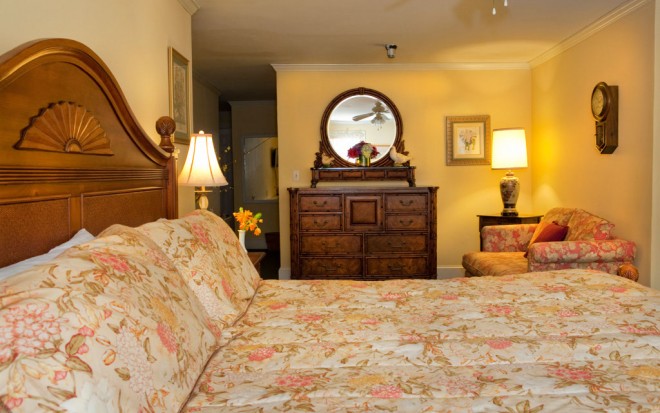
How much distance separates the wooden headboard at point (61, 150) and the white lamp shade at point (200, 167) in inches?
25.2

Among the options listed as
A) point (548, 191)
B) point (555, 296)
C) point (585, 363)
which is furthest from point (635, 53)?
point (585, 363)

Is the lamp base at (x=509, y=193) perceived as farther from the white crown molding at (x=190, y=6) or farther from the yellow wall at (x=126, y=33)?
the white crown molding at (x=190, y=6)

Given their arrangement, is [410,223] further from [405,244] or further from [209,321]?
[209,321]

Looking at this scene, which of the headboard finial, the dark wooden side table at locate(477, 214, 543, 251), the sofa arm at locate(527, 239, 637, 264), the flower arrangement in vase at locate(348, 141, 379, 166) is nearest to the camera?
the headboard finial

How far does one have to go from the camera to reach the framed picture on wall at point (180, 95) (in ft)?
10.9

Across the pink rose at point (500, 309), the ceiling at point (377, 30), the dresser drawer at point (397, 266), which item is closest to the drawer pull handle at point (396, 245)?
the dresser drawer at point (397, 266)

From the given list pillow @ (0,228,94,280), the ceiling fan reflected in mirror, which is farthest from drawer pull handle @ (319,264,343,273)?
pillow @ (0,228,94,280)

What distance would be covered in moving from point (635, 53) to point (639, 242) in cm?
134

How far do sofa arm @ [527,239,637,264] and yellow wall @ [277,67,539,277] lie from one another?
2225mm

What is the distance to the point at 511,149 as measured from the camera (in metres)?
5.30

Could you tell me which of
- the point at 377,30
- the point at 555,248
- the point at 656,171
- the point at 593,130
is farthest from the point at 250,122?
the point at 656,171

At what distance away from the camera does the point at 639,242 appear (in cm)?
379

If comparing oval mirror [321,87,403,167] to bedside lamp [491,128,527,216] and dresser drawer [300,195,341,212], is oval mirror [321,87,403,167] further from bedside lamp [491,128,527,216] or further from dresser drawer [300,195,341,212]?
bedside lamp [491,128,527,216]

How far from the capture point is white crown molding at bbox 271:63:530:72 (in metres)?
5.81
